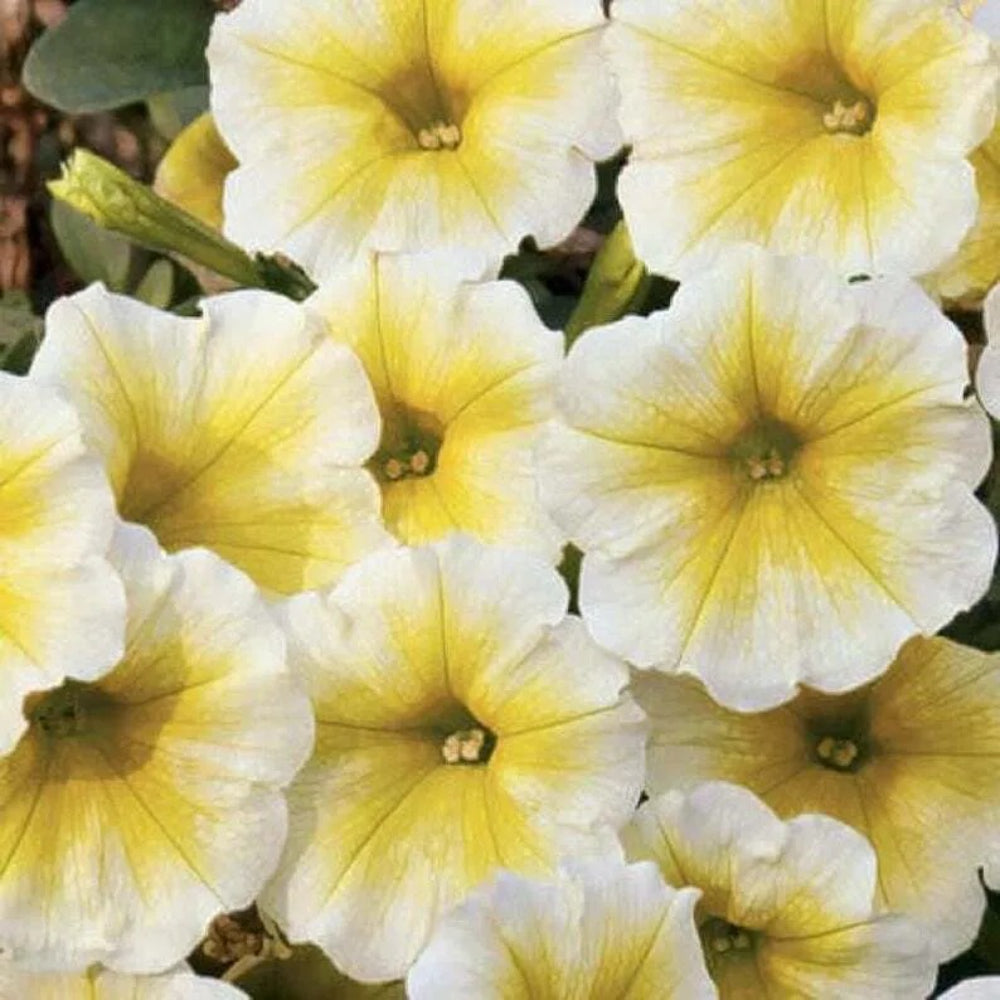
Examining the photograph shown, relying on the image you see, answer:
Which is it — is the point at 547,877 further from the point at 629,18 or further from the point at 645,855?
the point at 629,18

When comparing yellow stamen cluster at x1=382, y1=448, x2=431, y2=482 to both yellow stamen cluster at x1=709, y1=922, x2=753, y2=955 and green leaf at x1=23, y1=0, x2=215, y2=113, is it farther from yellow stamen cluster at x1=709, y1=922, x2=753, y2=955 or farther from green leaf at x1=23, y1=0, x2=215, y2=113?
green leaf at x1=23, y1=0, x2=215, y2=113

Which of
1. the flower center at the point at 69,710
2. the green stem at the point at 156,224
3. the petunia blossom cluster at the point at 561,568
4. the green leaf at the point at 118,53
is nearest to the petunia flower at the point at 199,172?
the green leaf at the point at 118,53

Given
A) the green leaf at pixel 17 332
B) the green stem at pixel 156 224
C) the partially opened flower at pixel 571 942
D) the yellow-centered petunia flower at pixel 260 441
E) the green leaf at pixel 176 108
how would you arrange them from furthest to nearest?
the green leaf at pixel 176 108 < the green leaf at pixel 17 332 < the green stem at pixel 156 224 < the yellow-centered petunia flower at pixel 260 441 < the partially opened flower at pixel 571 942

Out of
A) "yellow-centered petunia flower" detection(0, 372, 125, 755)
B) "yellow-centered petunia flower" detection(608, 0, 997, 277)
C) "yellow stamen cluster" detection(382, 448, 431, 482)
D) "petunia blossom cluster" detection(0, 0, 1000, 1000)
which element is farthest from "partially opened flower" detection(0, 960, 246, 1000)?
"yellow-centered petunia flower" detection(608, 0, 997, 277)

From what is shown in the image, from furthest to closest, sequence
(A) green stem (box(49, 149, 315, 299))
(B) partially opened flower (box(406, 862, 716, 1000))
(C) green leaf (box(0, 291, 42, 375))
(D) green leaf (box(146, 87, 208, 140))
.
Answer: (D) green leaf (box(146, 87, 208, 140)) < (C) green leaf (box(0, 291, 42, 375)) < (A) green stem (box(49, 149, 315, 299)) < (B) partially opened flower (box(406, 862, 716, 1000))

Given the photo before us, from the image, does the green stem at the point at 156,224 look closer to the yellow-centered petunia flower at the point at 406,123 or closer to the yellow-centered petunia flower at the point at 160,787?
the yellow-centered petunia flower at the point at 406,123

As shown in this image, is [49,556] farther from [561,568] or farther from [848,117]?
[848,117]
